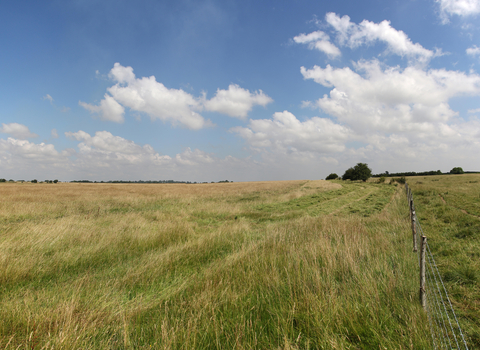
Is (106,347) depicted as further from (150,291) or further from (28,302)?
(28,302)

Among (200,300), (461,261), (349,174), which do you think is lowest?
(461,261)

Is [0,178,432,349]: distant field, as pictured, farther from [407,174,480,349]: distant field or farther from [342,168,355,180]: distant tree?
[342,168,355,180]: distant tree

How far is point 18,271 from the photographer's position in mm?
5254

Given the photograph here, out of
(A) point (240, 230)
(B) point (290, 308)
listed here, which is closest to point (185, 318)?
(B) point (290, 308)

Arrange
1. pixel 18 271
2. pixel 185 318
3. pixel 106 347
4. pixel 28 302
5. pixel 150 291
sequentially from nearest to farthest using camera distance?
pixel 106 347, pixel 185 318, pixel 28 302, pixel 150 291, pixel 18 271

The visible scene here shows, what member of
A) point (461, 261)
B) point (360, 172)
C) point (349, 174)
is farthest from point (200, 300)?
point (349, 174)

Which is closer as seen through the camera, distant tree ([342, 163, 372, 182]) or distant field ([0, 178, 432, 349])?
distant field ([0, 178, 432, 349])

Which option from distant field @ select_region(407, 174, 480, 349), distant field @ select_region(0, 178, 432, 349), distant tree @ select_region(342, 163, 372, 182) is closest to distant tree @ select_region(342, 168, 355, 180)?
distant tree @ select_region(342, 163, 372, 182)

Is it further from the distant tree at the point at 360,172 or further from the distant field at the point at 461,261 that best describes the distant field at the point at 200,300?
the distant tree at the point at 360,172

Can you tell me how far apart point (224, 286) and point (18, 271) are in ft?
17.5

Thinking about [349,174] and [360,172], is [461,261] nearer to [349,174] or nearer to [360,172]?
[360,172]

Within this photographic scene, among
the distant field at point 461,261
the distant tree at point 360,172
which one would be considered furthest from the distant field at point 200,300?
the distant tree at point 360,172

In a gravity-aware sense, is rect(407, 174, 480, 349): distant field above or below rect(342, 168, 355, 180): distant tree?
below

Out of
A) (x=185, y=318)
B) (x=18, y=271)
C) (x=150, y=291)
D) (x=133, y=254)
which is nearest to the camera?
(x=185, y=318)
